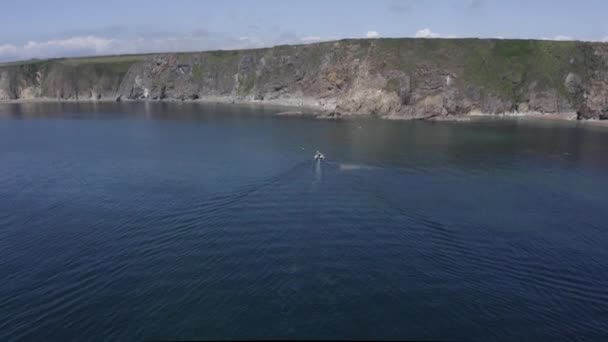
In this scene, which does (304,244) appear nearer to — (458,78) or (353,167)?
(353,167)

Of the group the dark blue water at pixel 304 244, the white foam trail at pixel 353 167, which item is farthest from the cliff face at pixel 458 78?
the white foam trail at pixel 353 167

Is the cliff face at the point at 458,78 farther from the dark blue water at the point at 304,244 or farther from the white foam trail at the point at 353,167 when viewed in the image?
the white foam trail at the point at 353,167

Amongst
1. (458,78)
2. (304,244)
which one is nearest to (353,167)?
(304,244)

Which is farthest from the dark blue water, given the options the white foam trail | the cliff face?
the cliff face

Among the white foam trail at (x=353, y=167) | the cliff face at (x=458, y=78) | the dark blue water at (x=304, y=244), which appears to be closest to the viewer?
the dark blue water at (x=304, y=244)

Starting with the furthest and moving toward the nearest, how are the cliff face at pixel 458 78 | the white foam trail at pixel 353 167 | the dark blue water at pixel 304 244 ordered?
the cliff face at pixel 458 78 → the white foam trail at pixel 353 167 → the dark blue water at pixel 304 244

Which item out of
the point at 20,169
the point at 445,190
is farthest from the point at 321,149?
the point at 20,169

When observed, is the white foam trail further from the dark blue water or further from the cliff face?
the cliff face

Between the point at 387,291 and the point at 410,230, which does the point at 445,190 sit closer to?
the point at 410,230
